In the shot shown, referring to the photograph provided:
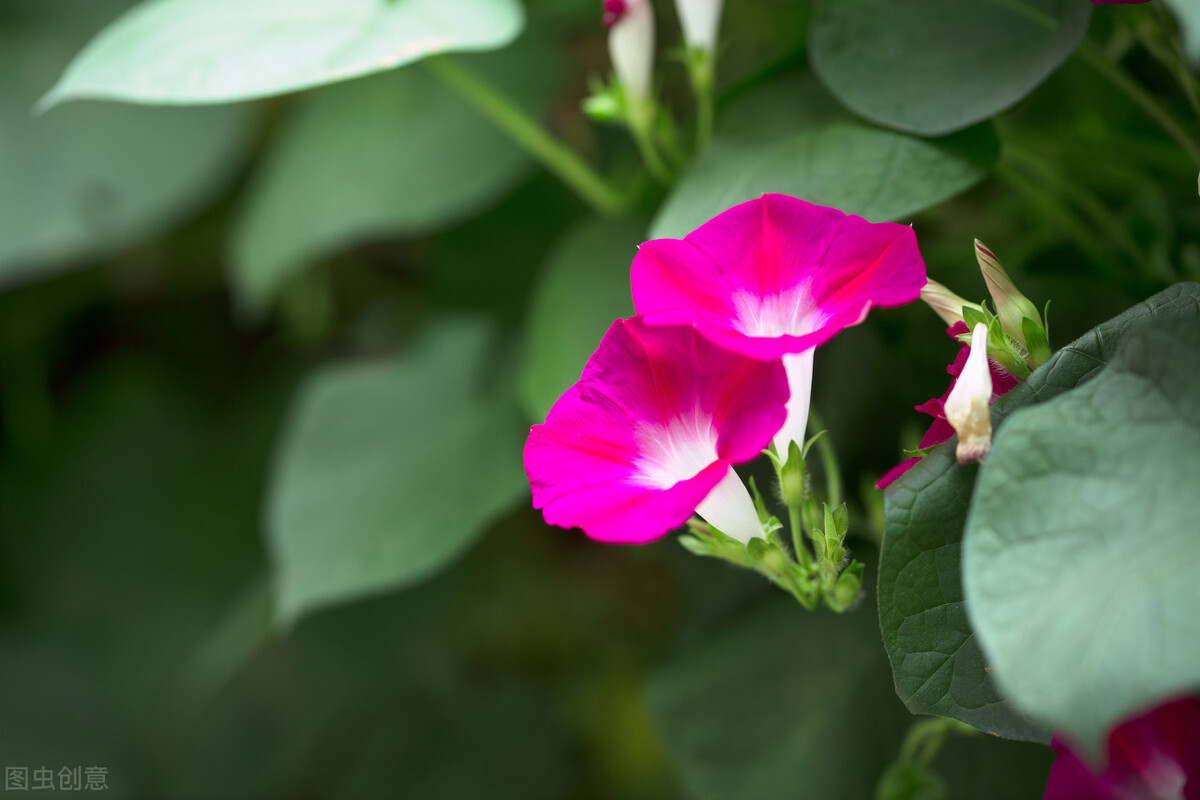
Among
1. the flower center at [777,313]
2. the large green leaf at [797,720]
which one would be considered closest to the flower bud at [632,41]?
the flower center at [777,313]

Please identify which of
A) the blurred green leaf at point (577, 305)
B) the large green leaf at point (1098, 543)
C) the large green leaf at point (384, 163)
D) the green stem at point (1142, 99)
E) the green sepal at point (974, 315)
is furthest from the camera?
the large green leaf at point (384, 163)

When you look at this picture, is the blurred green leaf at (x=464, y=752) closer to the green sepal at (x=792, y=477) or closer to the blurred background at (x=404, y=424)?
the blurred background at (x=404, y=424)

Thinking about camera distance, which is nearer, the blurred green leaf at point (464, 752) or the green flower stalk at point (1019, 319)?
the green flower stalk at point (1019, 319)

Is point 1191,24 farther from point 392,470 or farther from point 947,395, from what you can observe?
point 392,470

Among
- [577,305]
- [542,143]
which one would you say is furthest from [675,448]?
[542,143]

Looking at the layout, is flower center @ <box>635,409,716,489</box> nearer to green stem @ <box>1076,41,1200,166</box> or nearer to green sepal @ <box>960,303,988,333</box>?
green sepal @ <box>960,303,988,333</box>

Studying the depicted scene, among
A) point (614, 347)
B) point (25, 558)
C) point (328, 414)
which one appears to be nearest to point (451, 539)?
point (328, 414)
